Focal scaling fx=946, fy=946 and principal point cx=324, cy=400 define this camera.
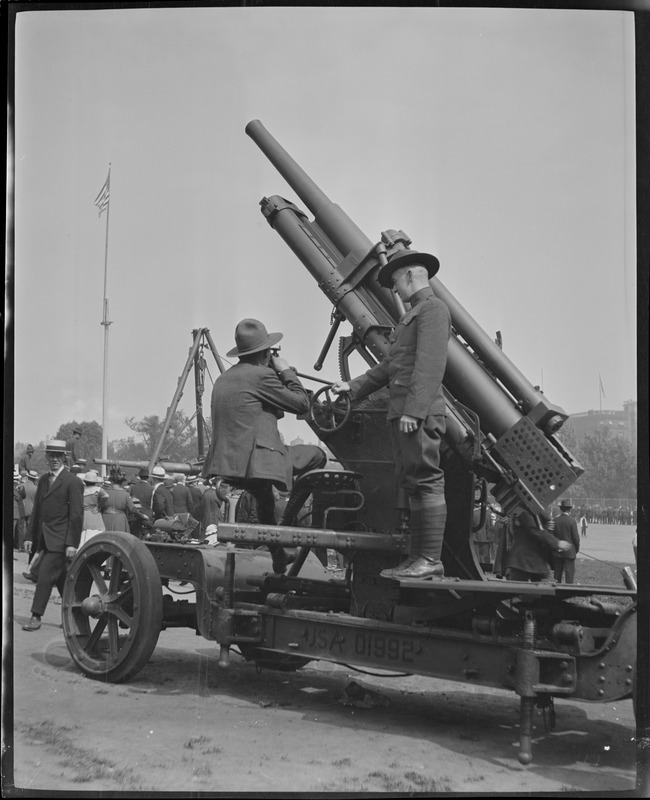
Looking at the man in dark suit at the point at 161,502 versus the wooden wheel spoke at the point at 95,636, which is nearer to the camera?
the wooden wheel spoke at the point at 95,636

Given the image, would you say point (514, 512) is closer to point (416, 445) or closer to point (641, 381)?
point (416, 445)

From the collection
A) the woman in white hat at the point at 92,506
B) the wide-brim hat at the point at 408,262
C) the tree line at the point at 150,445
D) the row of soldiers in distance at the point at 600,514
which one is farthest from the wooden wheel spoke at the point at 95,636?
the tree line at the point at 150,445

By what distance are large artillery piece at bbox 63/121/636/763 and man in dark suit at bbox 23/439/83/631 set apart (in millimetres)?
1442

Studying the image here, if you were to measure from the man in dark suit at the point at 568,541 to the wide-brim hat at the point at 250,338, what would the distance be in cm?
260

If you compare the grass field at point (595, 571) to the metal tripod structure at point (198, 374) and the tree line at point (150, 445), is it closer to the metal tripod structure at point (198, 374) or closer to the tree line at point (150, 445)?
the metal tripod structure at point (198, 374)

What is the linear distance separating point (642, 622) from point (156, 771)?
2.53 metres

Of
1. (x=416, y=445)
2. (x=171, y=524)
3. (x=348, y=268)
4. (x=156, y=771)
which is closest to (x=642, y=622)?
(x=416, y=445)

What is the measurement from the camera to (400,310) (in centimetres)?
638

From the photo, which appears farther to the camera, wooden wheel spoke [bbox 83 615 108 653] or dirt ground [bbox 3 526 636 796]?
wooden wheel spoke [bbox 83 615 108 653]

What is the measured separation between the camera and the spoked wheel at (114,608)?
249 inches

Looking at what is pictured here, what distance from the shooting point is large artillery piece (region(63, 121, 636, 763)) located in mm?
5113

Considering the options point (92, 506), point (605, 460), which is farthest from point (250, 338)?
point (92, 506)

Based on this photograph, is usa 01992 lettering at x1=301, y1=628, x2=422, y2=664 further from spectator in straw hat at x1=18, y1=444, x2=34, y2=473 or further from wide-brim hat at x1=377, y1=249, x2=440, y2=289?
spectator in straw hat at x1=18, y1=444, x2=34, y2=473

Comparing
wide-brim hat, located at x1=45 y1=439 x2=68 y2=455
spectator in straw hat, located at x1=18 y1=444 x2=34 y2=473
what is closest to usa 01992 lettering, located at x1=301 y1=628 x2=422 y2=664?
wide-brim hat, located at x1=45 y1=439 x2=68 y2=455
